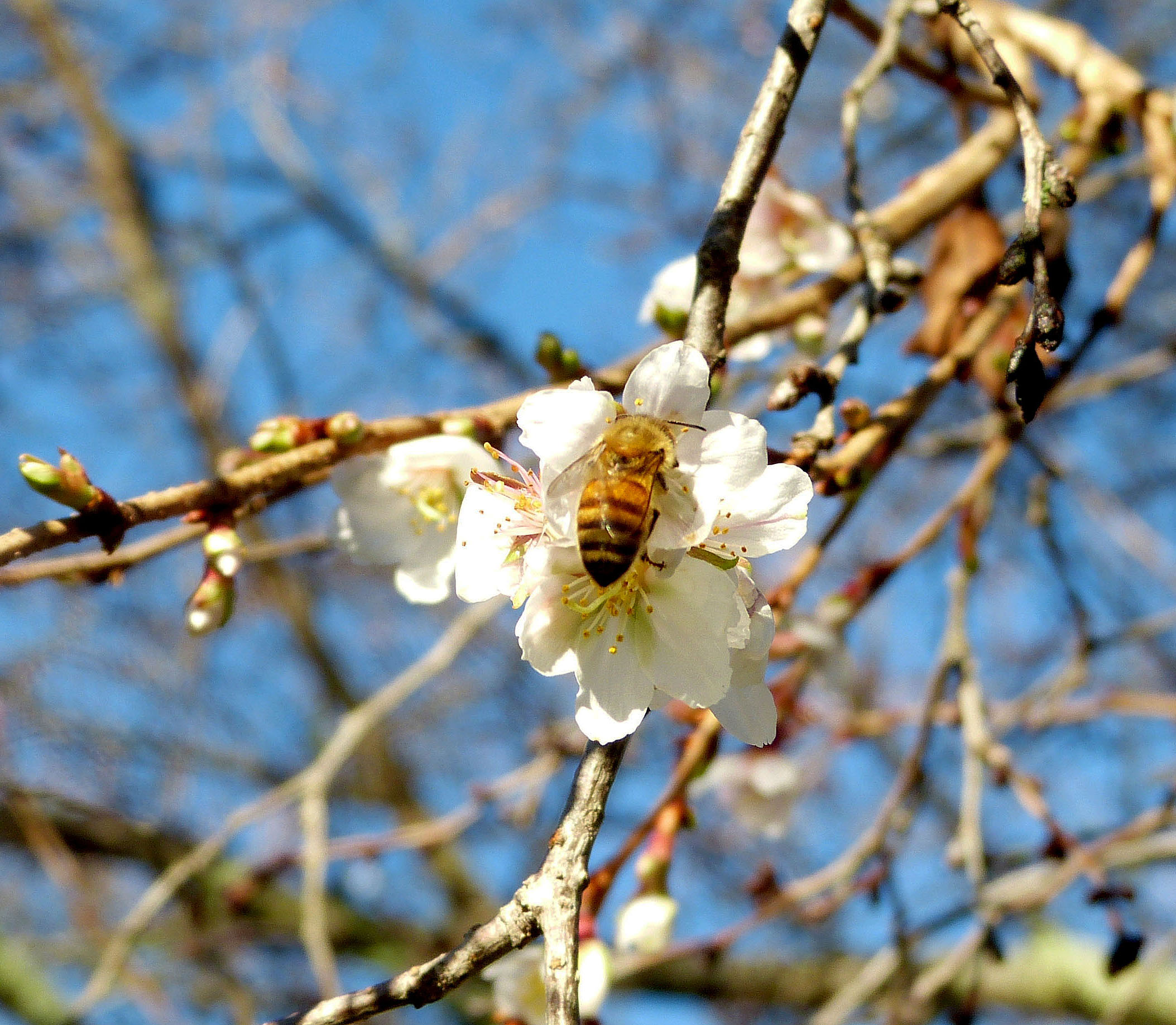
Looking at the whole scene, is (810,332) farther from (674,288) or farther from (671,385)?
(671,385)

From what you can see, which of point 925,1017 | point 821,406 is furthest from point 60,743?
point 821,406

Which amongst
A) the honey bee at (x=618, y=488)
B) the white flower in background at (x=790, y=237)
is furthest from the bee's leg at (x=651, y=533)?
the white flower in background at (x=790, y=237)

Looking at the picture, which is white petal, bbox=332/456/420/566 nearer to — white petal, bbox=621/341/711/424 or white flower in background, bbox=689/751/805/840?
white petal, bbox=621/341/711/424

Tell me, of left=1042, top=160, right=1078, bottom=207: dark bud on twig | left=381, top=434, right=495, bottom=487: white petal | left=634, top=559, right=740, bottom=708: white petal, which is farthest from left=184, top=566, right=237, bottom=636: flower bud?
left=1042, top=160, right=1078, bottom=207: dark bud on twig

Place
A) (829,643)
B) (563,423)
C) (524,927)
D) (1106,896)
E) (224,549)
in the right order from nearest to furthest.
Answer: (524,927) → (563,423) → (224,549) → (1106,896) → (829,643)

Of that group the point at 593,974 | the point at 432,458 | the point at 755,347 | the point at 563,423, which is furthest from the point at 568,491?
the point at 755,347

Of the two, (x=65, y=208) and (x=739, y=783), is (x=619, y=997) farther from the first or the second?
(x=65, y=208)
